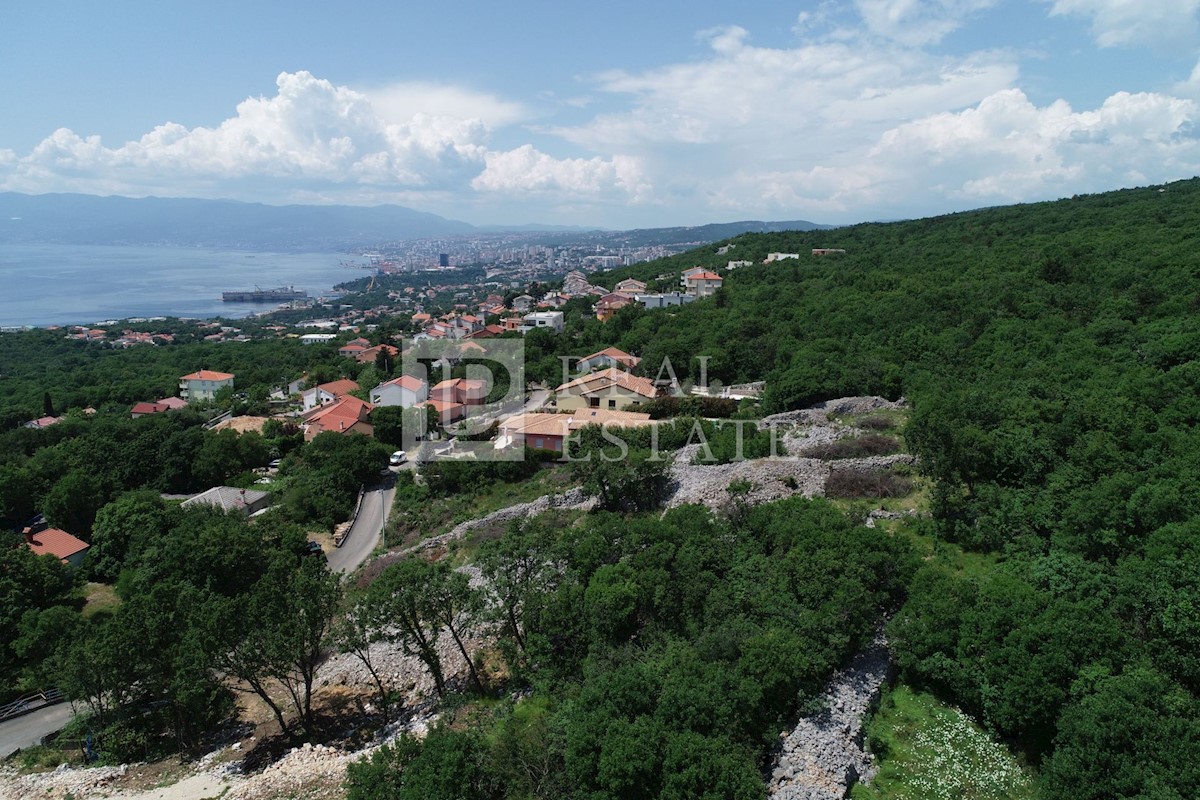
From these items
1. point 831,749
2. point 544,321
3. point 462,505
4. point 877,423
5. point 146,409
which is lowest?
point 146,409

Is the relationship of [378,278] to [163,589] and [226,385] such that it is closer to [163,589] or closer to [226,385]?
[226,385]

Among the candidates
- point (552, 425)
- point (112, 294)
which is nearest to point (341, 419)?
point (552, 425)

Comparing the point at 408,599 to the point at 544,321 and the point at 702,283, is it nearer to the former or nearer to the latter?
the point at 544,321

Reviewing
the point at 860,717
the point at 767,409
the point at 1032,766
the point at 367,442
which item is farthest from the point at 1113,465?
the point at 367,442

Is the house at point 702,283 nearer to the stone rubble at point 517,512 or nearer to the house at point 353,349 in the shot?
the house at point 353,349

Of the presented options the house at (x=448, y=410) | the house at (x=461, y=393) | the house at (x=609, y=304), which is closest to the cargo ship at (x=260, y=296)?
the house at (x=609, y=304)

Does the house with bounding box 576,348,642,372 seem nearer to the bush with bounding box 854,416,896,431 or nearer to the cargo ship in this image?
the bush with bounding box 854,416,896,431

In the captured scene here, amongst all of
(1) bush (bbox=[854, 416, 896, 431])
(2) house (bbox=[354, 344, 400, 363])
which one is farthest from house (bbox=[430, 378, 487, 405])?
(1) bush (bbox=[854, 416, 896, 431])

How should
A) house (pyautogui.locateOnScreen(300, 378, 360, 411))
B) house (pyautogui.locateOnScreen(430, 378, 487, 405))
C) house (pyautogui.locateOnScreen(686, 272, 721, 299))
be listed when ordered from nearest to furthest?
house (pyautogui.locateOnScreen(430, 378, 487, 405)) → house (pyautogui.locateOnScreen(300, 378, 360, 411)) → house (pyautogui.locateOnScreen(686, 272, 721, 299))
